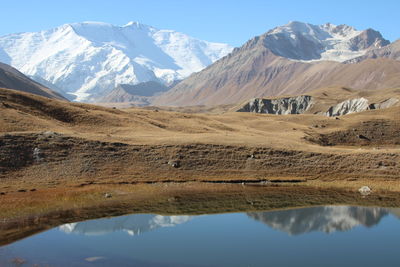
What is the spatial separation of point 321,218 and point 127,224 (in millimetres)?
21535

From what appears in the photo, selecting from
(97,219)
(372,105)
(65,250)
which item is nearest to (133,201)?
(97,219)

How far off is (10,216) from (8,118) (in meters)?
40.5

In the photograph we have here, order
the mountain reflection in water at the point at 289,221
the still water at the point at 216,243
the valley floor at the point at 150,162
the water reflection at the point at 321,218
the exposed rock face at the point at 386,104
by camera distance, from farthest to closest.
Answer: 1. the exposed rock face at the point at 386,104
2. the valley floor at the point at 150,162
3. the water reflection at the point at 321,218
4. the mountain reflection in water at the point at 289,221
5. the still water at the point at 216,243

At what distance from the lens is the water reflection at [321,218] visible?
153ft

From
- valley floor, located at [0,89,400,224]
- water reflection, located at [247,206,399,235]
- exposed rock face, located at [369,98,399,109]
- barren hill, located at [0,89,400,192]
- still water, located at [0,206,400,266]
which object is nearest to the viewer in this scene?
still water, located at [0,206,400,266]

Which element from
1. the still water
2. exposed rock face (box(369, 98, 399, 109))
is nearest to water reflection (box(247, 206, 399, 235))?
the still water

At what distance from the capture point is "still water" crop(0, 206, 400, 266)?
35.3 metres

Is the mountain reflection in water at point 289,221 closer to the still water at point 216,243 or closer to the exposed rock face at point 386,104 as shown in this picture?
the still water at point 216,243

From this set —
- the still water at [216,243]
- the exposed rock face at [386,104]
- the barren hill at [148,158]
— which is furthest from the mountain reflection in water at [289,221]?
the exposed rock face at [386,104]

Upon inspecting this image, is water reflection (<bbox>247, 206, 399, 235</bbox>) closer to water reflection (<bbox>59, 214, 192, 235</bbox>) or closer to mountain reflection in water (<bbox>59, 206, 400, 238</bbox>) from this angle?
mountain reflection in water (<bbox>59, 206, 400, 238</bbox>)

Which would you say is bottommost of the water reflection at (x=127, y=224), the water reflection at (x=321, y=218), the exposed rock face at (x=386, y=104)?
the water reflection at (x=127, y=224)

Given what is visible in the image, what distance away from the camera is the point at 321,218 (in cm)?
5022

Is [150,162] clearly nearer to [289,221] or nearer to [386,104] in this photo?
[289,221]

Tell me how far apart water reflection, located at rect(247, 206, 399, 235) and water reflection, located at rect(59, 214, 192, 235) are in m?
9.77
